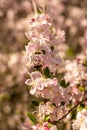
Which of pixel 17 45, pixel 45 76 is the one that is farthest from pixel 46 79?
pixel 17 45

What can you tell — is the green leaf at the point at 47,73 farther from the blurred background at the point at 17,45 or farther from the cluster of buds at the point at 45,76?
the blurred background at the point at 17,45

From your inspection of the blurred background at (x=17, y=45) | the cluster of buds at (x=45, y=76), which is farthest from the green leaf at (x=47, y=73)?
the blurred background at (x=17, y=45)

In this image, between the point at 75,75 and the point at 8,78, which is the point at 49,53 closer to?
the point at 75,75

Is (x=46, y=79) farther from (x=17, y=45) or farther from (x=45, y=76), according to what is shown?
(x=17, y=45)

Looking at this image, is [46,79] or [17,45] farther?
[17,45]

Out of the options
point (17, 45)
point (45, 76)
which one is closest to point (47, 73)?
point (45, 76)

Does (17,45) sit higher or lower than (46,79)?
higher

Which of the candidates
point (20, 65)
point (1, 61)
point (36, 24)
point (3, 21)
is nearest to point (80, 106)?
Result: point (36, 24)

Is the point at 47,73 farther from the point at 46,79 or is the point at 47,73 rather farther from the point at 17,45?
the point at 17,45
